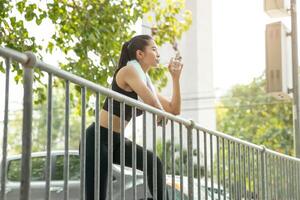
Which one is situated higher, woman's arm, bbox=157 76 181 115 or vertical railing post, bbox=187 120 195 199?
woman's arm, bbox=157 76 181 115

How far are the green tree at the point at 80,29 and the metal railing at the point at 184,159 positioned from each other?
13.3 ft

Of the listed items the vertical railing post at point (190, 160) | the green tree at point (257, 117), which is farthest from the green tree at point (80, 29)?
the green tree at point (257, 117)

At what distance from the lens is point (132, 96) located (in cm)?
463

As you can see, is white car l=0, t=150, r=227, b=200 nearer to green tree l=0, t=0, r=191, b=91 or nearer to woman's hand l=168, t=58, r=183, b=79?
woman's hand l=168, t=58, r=183, b=79

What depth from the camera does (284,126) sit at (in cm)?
3884

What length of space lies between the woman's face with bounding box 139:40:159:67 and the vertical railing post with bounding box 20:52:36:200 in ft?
7.49

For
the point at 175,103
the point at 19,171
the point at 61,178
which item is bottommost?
the point at 61,178

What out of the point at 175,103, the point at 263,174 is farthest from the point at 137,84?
the point at 263,174

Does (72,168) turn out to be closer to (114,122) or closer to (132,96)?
(114,122)

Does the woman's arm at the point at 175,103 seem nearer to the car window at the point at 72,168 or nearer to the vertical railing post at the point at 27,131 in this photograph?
the car window at the point at 72,168

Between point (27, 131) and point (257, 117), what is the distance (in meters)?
40.0

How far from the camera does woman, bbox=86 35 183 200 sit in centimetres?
382

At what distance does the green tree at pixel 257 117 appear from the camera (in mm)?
38719

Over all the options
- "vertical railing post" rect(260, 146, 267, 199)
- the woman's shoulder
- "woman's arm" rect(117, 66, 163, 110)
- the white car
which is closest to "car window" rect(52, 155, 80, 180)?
the white car
